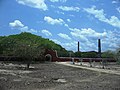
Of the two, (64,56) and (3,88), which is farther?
(64,56)

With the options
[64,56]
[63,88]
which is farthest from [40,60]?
[63,88]

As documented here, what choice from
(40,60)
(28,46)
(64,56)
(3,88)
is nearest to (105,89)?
(3,88)

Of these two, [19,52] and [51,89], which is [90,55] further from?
Answer: [51,89]

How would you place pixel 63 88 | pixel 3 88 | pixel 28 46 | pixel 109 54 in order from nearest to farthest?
pixel 3 88 → pixel 63 88 → pixel 28 46 → pixel 109 54

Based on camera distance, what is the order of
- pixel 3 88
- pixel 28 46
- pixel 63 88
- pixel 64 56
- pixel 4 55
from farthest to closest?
pixel 64 56, pixel 4 55, pixel 28 46, pixel 63 88, pixel 3 88

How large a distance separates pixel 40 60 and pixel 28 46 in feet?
75.9

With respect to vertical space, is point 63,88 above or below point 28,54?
below

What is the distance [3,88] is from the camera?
15.7 metres

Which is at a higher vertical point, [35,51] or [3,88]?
[35,51]

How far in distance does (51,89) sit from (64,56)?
63523 mm

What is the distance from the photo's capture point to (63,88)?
16.8 m

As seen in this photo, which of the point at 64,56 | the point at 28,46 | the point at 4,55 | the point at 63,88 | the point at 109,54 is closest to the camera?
the point at 63,88

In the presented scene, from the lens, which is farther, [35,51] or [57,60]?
[57,60]

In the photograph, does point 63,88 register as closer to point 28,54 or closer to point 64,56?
point 28,54
